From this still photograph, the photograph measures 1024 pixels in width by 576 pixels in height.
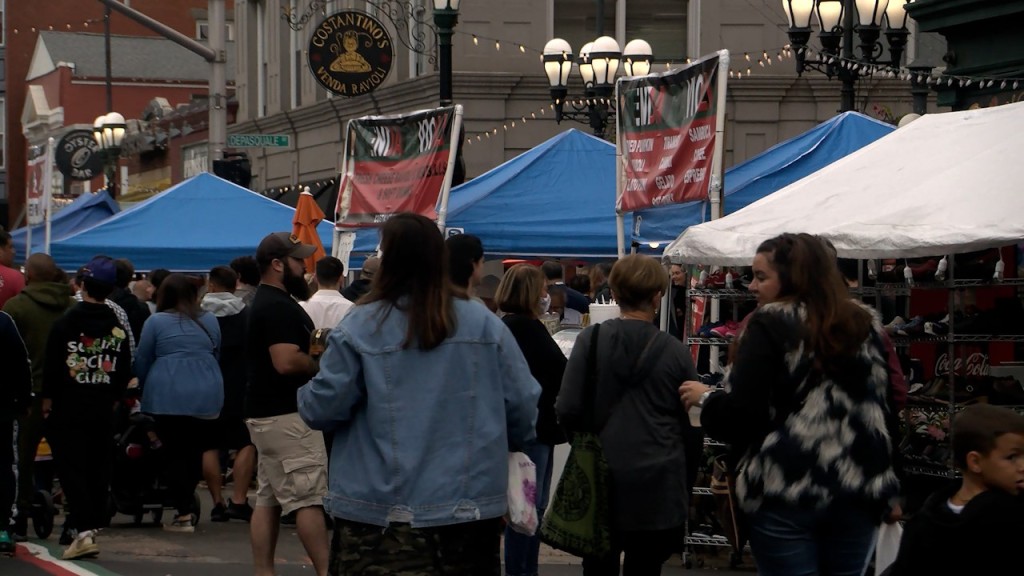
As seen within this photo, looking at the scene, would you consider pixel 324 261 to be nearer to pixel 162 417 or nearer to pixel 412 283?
pixel 162 417

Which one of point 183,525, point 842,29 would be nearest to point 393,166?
point 183,525

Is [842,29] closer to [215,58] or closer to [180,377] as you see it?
[180,377]

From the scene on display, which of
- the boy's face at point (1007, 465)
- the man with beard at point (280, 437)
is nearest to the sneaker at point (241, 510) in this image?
the man with beard at point (280, 437)

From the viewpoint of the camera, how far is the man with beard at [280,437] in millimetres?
8188

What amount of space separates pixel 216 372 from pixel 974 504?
25.9ft

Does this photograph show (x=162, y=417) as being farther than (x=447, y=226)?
No

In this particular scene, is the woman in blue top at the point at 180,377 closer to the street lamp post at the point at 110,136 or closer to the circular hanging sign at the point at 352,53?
the circular hanging sign at the point at 352,53

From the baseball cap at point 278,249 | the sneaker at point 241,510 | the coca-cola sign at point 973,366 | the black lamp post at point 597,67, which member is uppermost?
the black lamp post at point 597,67

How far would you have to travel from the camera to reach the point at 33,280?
11.1 meters

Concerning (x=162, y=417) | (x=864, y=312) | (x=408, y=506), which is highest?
(x=864, y=312)

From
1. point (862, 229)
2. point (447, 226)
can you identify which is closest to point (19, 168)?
point (447, 226)

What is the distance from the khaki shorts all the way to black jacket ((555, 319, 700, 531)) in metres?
2.08

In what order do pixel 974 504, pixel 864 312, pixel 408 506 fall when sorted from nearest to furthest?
1. pixel 974 504
2. pixel 408 506
3. pixel 864 312

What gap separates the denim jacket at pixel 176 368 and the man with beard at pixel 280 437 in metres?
3.24
